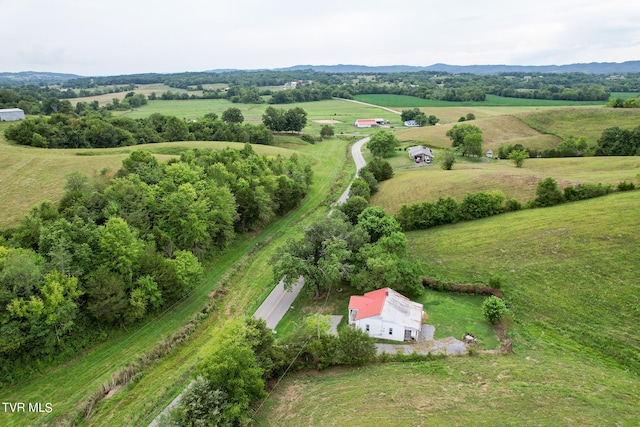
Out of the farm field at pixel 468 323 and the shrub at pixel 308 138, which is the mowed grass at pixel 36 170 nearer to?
the farm field at pixel 468 323

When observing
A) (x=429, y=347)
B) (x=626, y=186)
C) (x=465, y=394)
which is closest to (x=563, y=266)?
(x=429, y=347)

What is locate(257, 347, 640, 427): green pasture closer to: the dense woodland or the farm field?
the farm field

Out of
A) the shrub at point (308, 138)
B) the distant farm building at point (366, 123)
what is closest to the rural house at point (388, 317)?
the shrub at point (308, 138)

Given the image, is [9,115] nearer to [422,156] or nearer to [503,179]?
[422,156]

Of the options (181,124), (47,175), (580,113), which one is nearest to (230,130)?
(181,124)

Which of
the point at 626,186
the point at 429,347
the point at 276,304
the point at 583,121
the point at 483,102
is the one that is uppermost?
the point at 483,102
